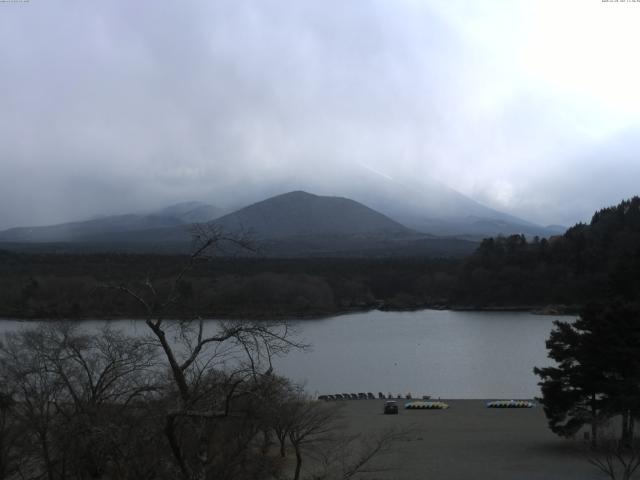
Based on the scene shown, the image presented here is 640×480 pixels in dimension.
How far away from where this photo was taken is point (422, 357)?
80.3ft

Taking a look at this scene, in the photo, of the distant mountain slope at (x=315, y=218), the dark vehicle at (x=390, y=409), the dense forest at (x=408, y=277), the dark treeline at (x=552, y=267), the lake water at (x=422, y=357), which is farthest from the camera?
the distant mountain slope at (x=315, y=218)

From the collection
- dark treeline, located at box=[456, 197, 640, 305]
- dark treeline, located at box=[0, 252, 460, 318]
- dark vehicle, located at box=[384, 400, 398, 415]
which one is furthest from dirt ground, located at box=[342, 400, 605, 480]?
dark treeline, located at box=[456, 197, 640, 305]

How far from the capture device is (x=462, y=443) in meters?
12.0

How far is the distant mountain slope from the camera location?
113 metres

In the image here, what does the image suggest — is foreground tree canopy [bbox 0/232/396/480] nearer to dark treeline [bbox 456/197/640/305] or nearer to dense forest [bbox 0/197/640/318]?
dense forest [bbox 0/197/640/318]

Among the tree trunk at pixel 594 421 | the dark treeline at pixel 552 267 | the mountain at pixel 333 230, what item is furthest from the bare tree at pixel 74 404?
the mountain at pixel 333 230

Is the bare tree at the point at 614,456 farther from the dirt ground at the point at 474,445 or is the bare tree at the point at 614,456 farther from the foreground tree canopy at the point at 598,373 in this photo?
the foreground tree canopy at the point at 598,373

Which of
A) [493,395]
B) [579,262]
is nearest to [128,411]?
[493,395]

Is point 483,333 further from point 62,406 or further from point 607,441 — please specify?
point 62,406

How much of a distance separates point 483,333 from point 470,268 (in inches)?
723

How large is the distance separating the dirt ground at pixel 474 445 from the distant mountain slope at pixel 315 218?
92.2 meters

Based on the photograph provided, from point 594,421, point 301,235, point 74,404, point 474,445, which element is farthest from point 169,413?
point 301,235

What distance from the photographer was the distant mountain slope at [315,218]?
11256 centimetres

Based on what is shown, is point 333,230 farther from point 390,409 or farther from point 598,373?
point 598,373
